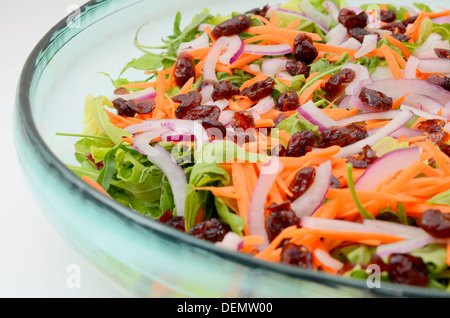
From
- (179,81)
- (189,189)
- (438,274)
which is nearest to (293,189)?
(189,189)

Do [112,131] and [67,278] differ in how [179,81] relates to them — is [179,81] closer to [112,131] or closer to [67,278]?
[112,131]

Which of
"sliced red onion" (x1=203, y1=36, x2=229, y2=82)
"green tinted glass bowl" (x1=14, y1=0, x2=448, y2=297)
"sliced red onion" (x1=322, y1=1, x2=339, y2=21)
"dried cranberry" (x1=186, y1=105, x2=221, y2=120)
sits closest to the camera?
"green tinted glass bowl" (x1=14, y1=0, x2=448, y2=297)

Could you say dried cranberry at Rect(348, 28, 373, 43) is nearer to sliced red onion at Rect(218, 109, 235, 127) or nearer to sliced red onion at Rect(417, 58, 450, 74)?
sliced red onion at Rect(417, 58, 450, 74)

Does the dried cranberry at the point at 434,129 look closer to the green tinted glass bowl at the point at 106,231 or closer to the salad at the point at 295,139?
the salad at the point at 295,139

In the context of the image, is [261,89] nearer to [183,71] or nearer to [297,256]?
[183,71]

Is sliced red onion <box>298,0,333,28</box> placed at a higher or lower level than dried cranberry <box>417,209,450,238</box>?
higher

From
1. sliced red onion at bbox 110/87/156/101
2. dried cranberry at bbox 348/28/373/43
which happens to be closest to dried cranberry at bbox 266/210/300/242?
sliced red onion at bbox 110/87/156/101
